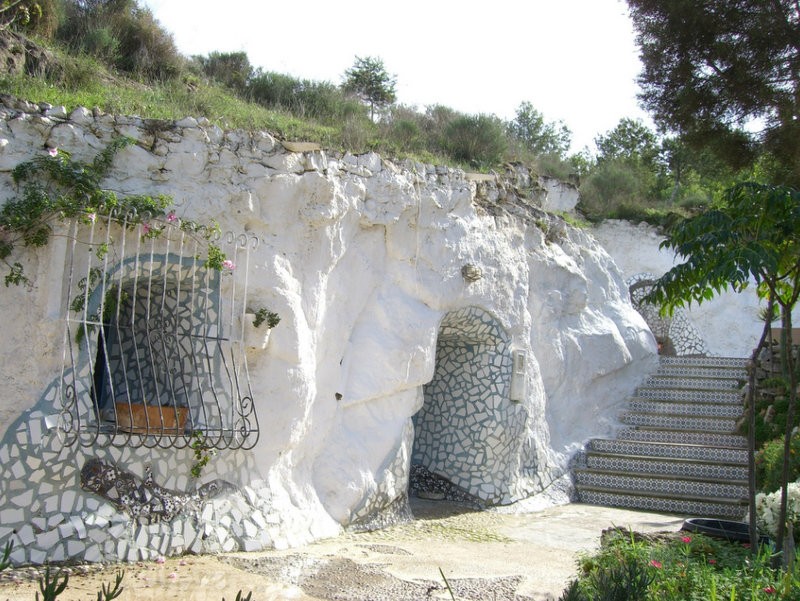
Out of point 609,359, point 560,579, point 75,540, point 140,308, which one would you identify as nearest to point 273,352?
point 140,308

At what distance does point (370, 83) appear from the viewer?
1616cm

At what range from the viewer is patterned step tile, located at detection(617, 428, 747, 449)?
11625 millimetres

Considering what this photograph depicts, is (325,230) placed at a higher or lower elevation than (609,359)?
higher

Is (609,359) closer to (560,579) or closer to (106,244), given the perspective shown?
(560,579)

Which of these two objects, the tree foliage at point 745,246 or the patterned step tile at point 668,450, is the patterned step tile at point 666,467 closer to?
the patterned step tile at point 668,450

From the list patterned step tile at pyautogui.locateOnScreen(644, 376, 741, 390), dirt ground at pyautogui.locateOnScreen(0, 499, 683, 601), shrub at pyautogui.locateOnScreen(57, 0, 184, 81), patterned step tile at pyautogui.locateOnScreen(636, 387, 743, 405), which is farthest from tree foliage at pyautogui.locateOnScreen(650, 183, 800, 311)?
shrub at pyautogui.locateOnScreen(57, 0, 184, 81)

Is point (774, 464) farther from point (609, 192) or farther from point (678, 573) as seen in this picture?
point (609, 192)

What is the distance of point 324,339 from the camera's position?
26.9 feet

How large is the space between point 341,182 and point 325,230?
1.85 ft

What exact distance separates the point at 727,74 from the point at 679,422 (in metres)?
5.08

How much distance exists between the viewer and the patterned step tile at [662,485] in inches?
416

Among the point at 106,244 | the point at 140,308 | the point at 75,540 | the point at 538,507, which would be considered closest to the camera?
the point at 75,540

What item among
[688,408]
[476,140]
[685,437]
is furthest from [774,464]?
[476,140]

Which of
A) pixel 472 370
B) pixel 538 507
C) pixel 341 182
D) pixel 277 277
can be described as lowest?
pixel 538 507
